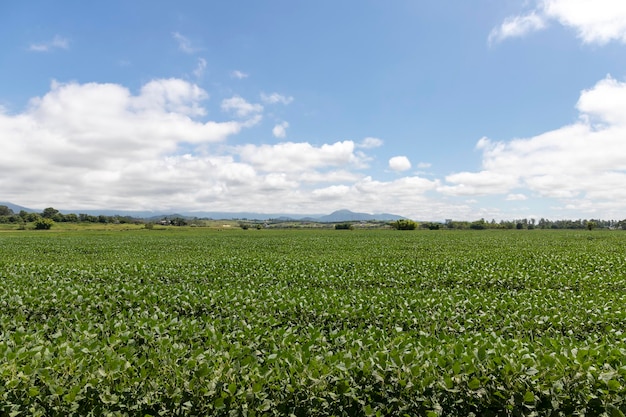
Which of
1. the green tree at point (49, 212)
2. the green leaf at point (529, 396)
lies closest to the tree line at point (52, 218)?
the green tree at point (49, 212)

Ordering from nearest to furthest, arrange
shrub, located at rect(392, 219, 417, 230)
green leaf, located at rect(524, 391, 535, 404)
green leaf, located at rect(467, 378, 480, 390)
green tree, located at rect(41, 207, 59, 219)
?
green leaf, located at rect(524, 391, 535, 404) < green leaf, located at rect(467, 378, 480, 390) < shrub, located at rect(392, 219, 417, 230) < green tree, located at rect(41, 207, 59, 219)

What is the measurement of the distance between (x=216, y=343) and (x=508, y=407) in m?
4.49

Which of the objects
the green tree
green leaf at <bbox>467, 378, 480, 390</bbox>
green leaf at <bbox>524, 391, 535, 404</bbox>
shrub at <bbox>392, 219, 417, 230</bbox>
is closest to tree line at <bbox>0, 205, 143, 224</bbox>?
the green tree

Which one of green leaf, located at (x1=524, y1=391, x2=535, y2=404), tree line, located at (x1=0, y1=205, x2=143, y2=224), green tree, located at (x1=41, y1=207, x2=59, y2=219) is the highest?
green tree, located at (x1=41, y1=207, x2=59, y2=219)

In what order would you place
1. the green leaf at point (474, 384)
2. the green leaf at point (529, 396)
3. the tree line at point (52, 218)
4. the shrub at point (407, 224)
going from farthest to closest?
A: 1. the tree line at point (52, 218)
2. the shrub at point (407, 224)
3. the green leaf at point (474, 384)
4. the green leaf at point (529, 396)

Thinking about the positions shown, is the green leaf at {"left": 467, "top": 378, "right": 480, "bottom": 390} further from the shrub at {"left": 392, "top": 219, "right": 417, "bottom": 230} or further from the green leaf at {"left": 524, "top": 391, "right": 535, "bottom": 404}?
the shrub at {"left": 392, "top": 219, "right": 417, "bottom": 230}

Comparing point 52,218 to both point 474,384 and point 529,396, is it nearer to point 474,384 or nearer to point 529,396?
point 474,384

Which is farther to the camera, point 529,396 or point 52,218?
point 52,218

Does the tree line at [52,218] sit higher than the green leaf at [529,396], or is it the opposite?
the tree line at [52,218]

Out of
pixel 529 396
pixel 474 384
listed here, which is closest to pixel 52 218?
pixel 474 384

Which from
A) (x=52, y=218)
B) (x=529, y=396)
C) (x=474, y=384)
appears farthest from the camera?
(x=52, y=218)

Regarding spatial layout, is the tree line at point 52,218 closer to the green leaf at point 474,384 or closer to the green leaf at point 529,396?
the green leaf at point 474,384

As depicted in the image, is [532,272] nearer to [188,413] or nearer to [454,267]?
[454,267]

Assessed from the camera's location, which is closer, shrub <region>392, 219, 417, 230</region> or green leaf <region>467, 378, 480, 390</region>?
green leaf <region>467, 378, 480, 390</region>
